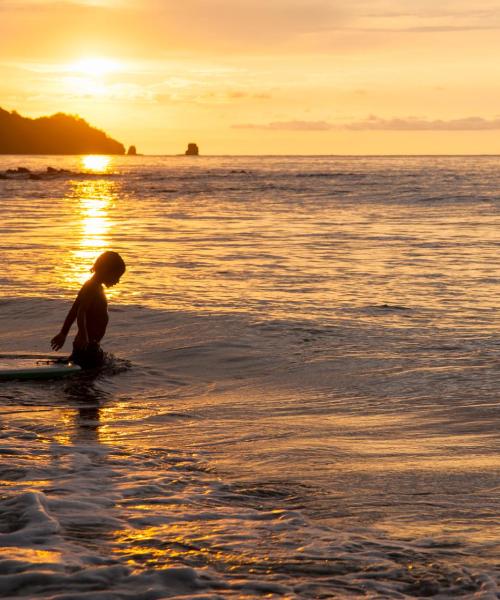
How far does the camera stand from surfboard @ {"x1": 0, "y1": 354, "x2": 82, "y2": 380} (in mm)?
8883

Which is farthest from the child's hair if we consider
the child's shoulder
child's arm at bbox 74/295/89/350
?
child's arm at bbox 74/295/89/350

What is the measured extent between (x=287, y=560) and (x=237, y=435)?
252 centimetres

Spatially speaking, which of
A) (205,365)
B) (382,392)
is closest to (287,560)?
(382,392)

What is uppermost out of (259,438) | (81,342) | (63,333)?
(63,333)

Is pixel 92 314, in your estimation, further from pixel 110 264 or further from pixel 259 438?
pixel 259 438

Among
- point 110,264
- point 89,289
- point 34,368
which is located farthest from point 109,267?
point 34,368

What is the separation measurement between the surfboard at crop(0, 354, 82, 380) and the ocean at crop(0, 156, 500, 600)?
0.15 metres

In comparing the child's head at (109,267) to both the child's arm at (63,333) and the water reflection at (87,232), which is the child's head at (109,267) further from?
the water reflection at (87,232)

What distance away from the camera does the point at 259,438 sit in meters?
6.86

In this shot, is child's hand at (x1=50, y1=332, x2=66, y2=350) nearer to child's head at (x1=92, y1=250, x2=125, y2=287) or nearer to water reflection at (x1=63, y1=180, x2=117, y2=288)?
child's head at (x1=92, y1=250, x2=125, y2=287)

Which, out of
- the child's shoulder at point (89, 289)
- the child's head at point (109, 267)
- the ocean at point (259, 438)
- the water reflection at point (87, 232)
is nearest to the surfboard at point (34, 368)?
the ocean at point (259, 438)

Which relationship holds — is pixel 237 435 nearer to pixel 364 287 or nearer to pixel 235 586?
pixel 235 586

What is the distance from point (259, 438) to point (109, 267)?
314 cm

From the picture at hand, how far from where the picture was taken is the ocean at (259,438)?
4.38 meters
